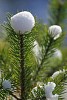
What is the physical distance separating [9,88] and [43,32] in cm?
17

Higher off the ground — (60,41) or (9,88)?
(60,41)

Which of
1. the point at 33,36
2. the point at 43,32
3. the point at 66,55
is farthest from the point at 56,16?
the point at 33,36

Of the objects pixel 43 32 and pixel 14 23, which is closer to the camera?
pixel 14 23

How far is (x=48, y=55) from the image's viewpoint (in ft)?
2.06

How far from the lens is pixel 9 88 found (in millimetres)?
519

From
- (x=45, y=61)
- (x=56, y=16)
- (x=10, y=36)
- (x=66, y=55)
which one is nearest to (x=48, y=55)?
(x=45, y=61)

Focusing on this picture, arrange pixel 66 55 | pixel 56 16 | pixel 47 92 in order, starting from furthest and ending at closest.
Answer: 1. pixel 56 16
2. pixel 66 55
3. pixel 47 92

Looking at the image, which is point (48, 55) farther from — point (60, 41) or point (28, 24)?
point (28, 24)

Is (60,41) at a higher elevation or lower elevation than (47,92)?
higher

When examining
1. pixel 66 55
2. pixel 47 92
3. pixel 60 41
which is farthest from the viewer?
pixel 66 55

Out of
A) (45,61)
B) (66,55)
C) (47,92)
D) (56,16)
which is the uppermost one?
(56,16)

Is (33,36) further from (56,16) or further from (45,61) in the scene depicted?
(56,16)

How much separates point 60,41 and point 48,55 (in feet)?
0.12

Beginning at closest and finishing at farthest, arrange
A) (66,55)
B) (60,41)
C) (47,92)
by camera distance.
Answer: (47,92) < (60,41) < (66,55)
